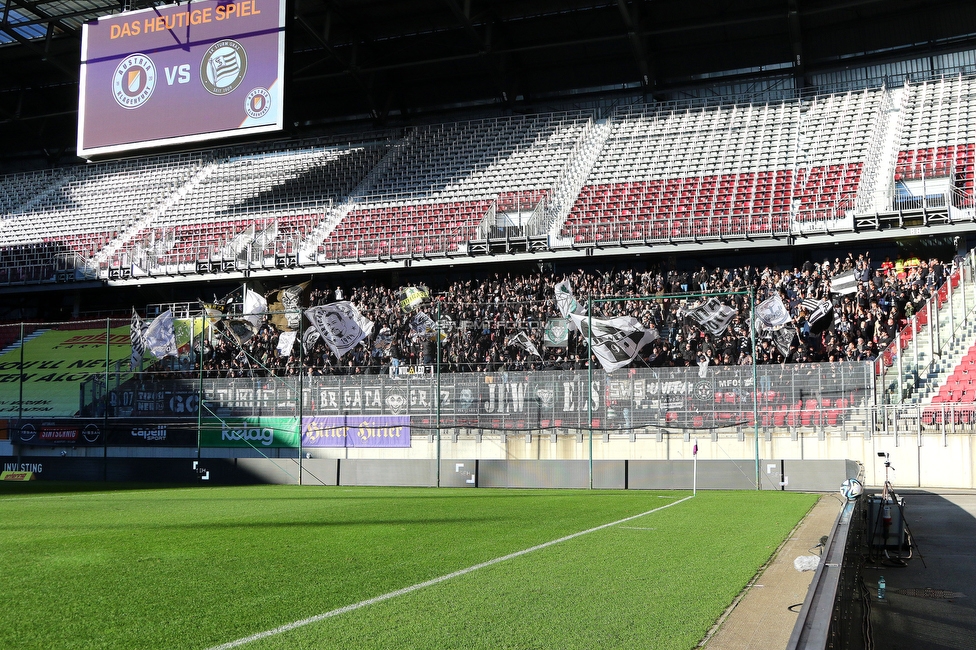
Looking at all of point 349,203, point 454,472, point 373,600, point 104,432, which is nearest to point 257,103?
point 349,203

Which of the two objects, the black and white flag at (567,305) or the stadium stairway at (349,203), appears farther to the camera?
the stadium stairway at (349,203)

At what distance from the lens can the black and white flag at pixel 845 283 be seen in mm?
27984

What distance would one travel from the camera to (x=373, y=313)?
31219 millimetres

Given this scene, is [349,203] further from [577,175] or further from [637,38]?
[637,38]

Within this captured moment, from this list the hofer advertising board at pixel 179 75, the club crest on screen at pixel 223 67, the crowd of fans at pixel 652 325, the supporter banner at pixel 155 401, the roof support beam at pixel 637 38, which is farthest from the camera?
the roof support beam at pixel 637 38

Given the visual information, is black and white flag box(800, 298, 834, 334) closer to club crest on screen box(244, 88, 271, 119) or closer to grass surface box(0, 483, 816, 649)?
grass surface box(0, 483, 816, 649)

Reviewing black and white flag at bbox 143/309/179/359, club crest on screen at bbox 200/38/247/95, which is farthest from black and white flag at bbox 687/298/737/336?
club crest on screen at bbox 200/38/247/95

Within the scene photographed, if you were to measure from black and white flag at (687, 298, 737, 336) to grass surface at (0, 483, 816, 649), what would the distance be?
10160 mm

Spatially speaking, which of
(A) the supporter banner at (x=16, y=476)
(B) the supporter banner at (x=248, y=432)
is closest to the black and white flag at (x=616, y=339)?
(B) the supporter banner at (x=248, y=432)

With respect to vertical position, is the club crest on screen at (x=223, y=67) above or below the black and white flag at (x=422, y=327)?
above

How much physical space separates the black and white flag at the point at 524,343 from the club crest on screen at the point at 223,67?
45.2 ft

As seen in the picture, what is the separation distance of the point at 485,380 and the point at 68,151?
38668mm

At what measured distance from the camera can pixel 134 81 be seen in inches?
1294

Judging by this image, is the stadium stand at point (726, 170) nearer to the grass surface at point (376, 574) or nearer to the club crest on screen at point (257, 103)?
the club crest on screen at point (257, 103)
